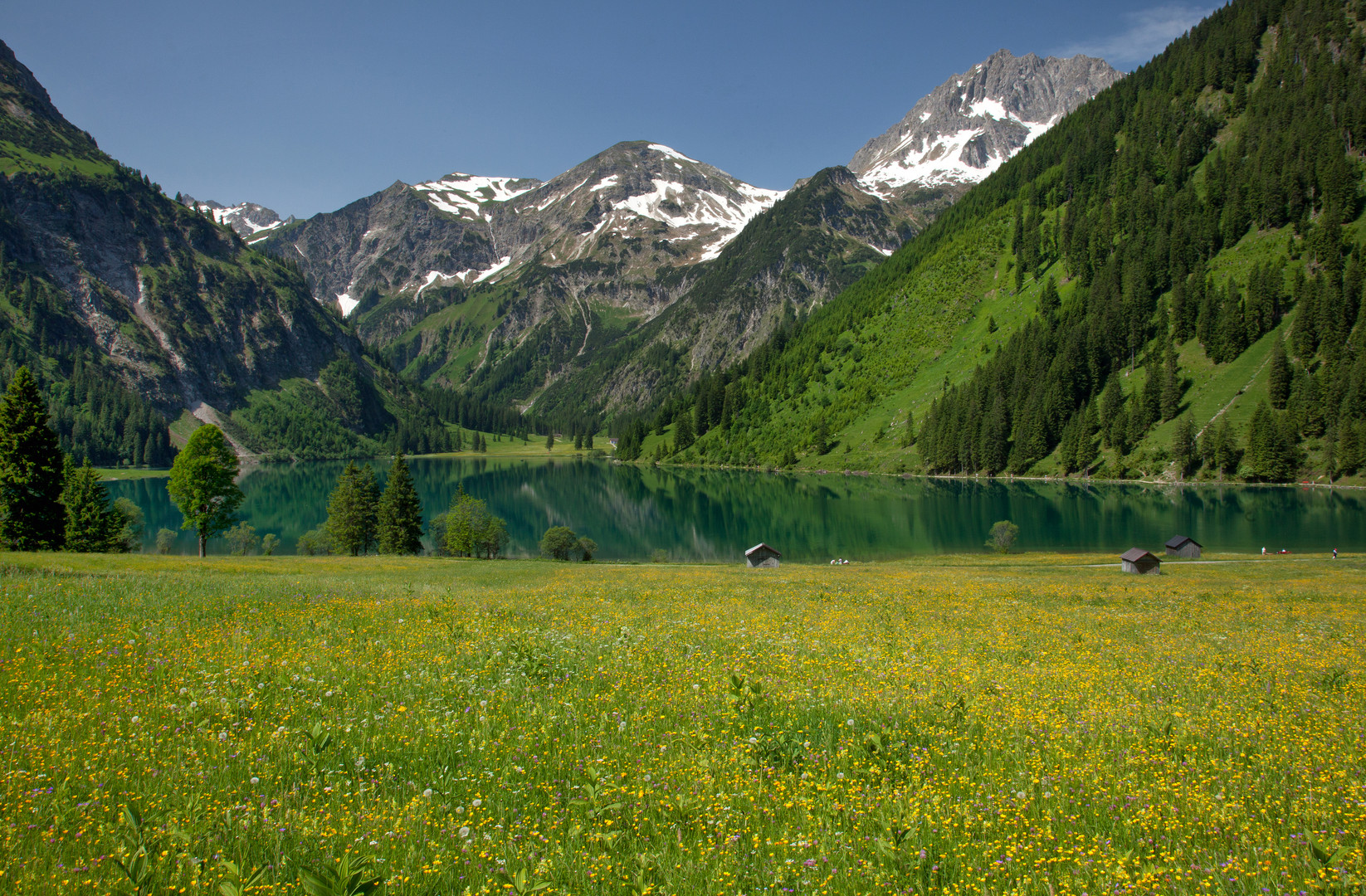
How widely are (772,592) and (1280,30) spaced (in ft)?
902

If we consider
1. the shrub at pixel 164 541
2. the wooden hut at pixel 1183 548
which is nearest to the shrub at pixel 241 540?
the shrub at pixel 164 541

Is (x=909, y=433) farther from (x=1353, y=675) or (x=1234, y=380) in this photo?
(x=1353, y=675)

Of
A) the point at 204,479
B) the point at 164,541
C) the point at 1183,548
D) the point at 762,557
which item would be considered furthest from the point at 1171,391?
the point at 164,541

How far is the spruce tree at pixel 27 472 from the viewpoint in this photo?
48.8 meters

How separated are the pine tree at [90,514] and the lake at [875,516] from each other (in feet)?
88.5

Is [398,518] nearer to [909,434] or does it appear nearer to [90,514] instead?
[90,514]

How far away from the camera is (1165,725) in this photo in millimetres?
8109

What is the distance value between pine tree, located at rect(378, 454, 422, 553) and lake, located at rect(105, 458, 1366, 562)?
18.7 m

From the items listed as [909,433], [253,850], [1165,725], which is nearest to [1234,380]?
[909,433]

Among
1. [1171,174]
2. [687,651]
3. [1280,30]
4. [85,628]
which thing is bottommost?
[687,651]

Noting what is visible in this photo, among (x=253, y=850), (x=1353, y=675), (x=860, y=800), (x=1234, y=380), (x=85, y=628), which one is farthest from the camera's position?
(x=1234, y=380)

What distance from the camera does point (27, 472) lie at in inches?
1951

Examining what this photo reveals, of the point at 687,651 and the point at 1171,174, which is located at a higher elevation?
the point at 1171,174

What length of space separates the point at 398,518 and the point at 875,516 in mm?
77225
